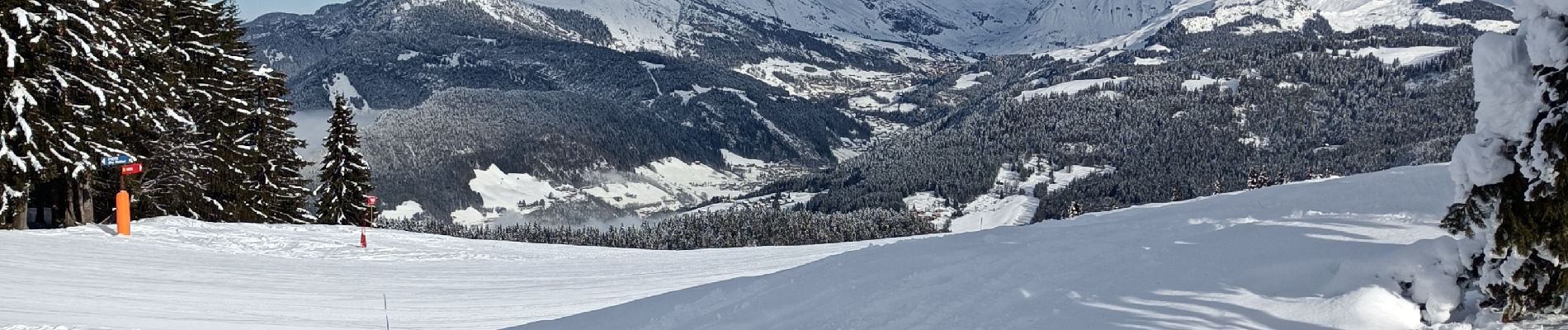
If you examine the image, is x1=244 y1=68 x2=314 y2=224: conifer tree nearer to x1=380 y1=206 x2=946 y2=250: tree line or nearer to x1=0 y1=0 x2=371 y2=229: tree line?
x1=0 y1=0 x2=371 y2=229: tree line

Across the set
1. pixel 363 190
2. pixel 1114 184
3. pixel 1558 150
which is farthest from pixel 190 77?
pixel 1114 184

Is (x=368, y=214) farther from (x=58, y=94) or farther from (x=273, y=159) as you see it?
(x=58, y=94)

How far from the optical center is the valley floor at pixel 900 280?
8367 mm

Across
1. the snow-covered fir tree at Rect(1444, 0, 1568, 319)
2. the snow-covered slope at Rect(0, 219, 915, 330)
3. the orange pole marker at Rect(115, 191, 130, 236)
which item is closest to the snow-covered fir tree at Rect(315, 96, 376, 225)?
the snow-covered slope at Rect(0, 219, 915, 330)

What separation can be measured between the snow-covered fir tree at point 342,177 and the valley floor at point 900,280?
19253 mm

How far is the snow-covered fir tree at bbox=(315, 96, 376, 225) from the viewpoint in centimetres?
4159

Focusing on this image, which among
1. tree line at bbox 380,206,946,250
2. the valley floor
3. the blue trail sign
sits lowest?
tree line at bbox 380,206,946,250

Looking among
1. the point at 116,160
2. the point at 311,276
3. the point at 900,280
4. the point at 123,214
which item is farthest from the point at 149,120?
the point at 900,280

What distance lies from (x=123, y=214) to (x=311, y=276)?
7384mm

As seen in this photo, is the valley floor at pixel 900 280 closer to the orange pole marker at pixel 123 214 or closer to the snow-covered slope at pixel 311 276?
the snow-covered slope at pixel 311 276

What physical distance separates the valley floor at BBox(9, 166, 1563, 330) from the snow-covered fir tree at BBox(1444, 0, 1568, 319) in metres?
0.43

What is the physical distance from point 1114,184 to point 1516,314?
19852 cm

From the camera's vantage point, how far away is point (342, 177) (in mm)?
42031

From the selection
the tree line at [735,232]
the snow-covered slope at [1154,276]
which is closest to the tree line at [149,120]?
the snow-covered slope at [1154,276]
